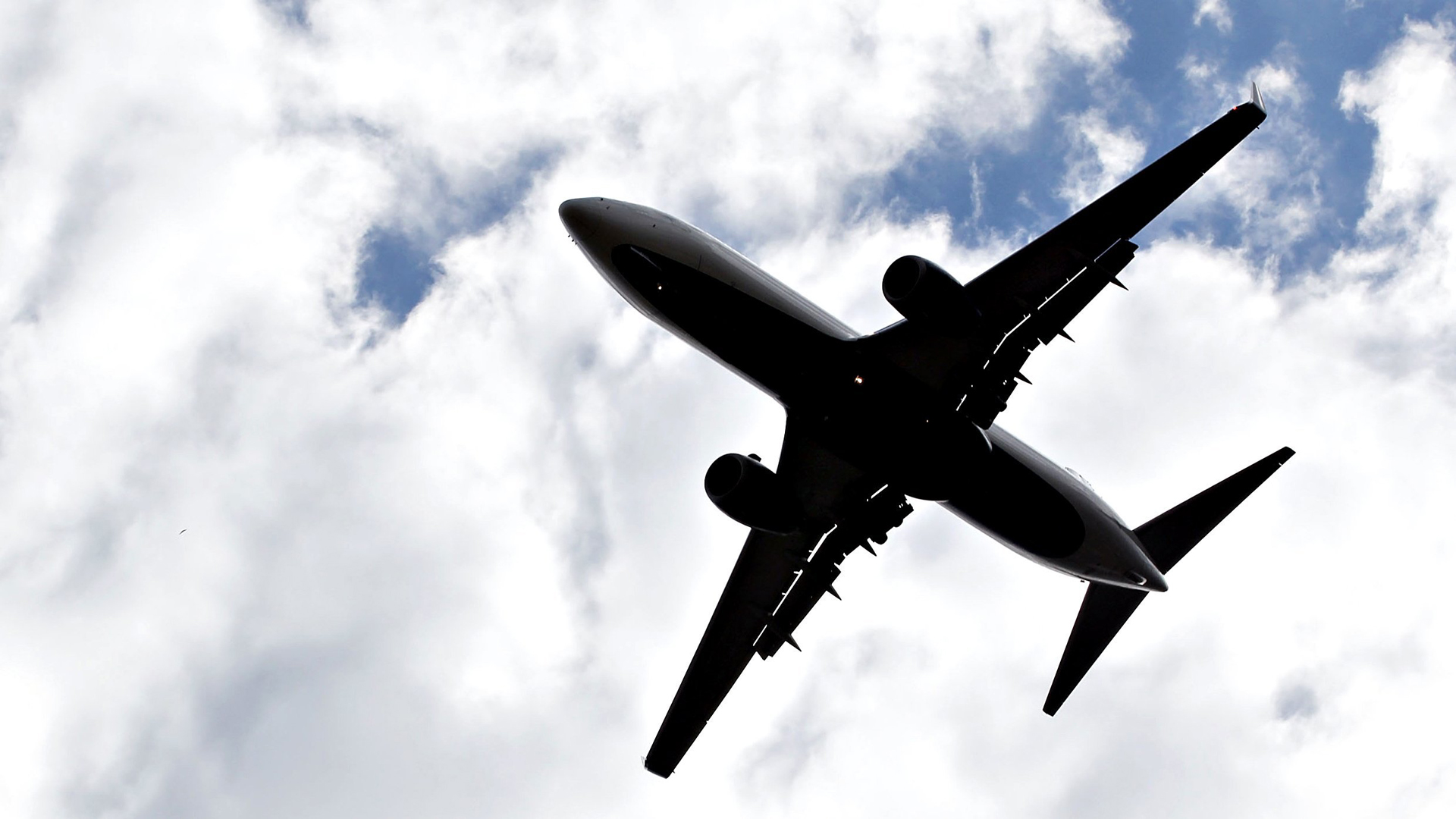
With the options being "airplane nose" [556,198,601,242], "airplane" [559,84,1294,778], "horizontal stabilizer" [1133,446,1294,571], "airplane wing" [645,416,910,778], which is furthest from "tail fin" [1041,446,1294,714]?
"airplane nose" [556,198,601,242]

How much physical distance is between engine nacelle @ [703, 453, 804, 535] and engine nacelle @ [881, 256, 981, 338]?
6304mm

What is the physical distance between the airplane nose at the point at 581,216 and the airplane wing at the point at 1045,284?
7.92 m

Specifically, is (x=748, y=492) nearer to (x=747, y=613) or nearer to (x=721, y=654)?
(x=747, y=613)

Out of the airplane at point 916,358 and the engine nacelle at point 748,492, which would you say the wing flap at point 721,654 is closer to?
the airplane at point 916,358

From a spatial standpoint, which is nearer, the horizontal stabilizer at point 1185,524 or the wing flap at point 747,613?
the wing flap at point 747,613

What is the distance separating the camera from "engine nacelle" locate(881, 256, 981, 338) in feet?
85.9

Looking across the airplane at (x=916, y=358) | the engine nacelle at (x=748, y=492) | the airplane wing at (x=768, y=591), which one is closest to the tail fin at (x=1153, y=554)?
the airplane at (x=916, y=358)

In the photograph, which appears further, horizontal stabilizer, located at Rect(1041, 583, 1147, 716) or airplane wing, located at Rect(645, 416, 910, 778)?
horizontal stabilizer, located at Rect(1041, 583, 1147, 716)

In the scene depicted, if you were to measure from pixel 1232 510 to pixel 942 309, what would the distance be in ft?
46.9

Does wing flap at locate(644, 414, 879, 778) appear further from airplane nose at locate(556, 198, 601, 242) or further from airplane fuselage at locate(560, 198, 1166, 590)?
airplane nose at locate(556, 198, 601, 242)

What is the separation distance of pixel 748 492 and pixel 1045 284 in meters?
9.70

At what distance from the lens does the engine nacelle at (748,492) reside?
29438 mm

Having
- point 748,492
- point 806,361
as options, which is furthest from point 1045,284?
point 748,492

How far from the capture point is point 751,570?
33.9 meters
